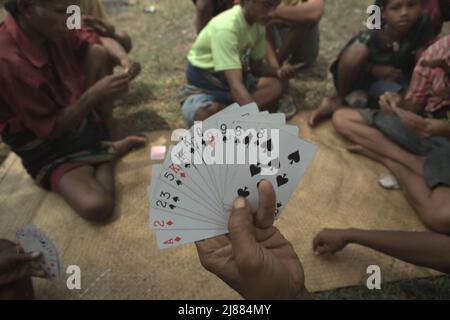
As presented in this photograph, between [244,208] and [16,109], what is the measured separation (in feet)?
4.91

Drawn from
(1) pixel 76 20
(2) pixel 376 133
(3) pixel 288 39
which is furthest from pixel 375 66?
(1) pixel 76 20

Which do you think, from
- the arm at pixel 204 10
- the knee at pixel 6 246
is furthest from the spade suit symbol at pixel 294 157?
the arm at pixel 204 10

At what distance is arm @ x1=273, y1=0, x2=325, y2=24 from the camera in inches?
127

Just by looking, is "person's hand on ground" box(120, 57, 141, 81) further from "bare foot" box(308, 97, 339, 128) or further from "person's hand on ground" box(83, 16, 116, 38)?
"bare foot" box(308, 97, 339, 128)

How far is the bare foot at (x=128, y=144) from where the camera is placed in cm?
280

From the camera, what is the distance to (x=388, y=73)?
2.98 meters

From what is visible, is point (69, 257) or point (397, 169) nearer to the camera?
point (69, 257)

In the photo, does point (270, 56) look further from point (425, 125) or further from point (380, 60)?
point (425, 125)

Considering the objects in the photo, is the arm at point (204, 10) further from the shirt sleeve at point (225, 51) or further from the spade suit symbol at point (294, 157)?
the spade suit symbol at point (294, 157)

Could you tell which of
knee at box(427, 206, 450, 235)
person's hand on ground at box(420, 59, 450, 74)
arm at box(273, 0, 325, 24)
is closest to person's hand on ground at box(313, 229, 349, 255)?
knee at box(427, 206, 450, 235)

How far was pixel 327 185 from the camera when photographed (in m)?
2.63

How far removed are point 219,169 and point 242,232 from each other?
26 cm

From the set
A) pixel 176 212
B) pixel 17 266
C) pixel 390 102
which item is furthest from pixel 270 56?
pixel 17 266

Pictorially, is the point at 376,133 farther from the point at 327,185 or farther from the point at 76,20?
the point at 76,20
